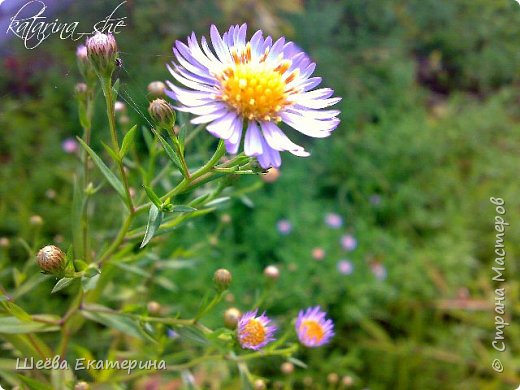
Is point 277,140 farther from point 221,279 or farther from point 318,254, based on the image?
point 318,254

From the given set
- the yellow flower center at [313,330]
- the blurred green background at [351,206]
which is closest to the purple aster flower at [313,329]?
the yellow flower center at [313,330]

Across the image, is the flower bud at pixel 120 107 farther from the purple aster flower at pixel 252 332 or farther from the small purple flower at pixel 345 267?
the small purple flower at pixel 345 267

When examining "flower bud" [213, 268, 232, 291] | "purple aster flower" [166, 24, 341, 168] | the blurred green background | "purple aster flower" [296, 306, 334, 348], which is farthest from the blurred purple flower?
"purple aster flower" [166, 24, 341, 168]

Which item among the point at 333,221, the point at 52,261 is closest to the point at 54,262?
the point at 52,261

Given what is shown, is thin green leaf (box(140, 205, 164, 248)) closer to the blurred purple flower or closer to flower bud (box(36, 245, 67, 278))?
flower bud (box(36, 245, 67, 278))

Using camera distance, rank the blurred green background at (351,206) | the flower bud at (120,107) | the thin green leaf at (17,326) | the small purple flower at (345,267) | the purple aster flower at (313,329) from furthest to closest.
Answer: the small purple flower at (345,267)
the blurred green background at (351,206)
the flower bud at (120,107)
the purple aster flower at (313,329)
the thin green leaf at (17,326)

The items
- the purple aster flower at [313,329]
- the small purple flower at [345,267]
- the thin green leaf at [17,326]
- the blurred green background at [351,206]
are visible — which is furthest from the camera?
the small purple flower at [345,267]
